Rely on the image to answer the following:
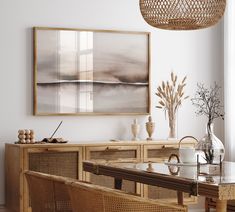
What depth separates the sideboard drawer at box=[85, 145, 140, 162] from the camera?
6434 mm

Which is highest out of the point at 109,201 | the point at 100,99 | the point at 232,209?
the point at 100,99

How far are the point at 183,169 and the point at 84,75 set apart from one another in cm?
279

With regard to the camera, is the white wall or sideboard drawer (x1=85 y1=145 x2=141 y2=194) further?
the white wall

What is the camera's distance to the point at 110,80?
6.96 metres

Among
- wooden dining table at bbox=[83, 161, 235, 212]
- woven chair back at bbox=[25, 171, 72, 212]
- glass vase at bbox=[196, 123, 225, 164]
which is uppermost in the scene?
glass vase at bbox=[196, 123, 225, 164]

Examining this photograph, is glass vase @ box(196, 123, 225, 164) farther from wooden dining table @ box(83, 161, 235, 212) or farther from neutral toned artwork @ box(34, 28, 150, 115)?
neutral toned artwork @ box(34, 28, 150, 115)

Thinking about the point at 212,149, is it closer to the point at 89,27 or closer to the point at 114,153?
the point at 114,153

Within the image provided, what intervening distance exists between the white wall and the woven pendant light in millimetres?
2407

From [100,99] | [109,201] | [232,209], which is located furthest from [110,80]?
[109,201]

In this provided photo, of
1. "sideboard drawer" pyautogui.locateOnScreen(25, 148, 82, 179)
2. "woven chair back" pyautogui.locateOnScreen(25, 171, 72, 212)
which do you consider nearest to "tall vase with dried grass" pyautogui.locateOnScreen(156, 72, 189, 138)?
"sideboard drawer" pyautogui.locateOnScreen(25, 148, 82, 179)

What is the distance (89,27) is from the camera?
691 cm

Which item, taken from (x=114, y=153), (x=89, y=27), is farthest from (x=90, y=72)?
(x=114, y=153)

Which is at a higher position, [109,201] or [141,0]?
[141,0]

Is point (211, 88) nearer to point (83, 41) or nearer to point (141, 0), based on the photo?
point (83, 41)
